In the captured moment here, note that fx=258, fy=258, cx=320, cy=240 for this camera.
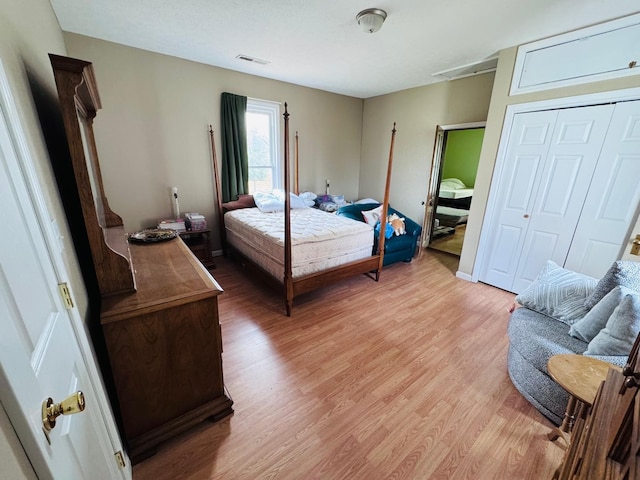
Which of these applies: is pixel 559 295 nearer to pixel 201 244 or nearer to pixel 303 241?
pixel 303 241

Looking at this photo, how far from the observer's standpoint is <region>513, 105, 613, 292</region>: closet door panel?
2.45 metres

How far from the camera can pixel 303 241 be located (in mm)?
2613

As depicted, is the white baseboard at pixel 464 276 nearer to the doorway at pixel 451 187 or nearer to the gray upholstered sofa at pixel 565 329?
the doorway at pixel 451 187

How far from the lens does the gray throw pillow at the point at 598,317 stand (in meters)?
1.50

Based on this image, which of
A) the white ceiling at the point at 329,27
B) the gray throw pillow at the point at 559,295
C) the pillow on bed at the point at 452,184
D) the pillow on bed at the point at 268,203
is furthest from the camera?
the pillow on bed at the point at 452,184

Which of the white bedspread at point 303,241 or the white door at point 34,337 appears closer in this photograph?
the white door at point 34,337

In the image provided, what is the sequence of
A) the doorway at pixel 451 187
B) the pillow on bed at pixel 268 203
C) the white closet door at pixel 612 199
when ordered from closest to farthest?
the white closet door at pixel 612 199, the pillow on bed at pixel 268 203, the doorway at pixel 451 187

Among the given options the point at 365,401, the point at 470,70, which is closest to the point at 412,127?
the point at 470,70

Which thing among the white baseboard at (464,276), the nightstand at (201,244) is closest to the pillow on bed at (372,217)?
the white baseboard at (464,276)

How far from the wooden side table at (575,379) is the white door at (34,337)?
188 cm

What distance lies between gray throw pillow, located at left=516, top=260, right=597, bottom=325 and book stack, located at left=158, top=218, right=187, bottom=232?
12.2 feet

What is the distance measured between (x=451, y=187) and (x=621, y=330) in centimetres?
516

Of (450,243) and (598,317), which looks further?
(450,243)

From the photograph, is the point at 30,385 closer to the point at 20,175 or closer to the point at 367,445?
the point at 20,175
